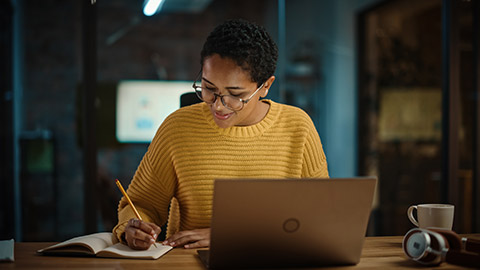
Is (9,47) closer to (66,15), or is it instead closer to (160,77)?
(66,15)

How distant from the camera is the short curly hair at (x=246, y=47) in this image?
1.39 m

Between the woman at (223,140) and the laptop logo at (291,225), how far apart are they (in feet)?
1.65

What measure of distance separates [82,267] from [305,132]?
0.87 meters

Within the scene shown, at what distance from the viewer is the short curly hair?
1391 mm

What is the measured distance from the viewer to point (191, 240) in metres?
1.29

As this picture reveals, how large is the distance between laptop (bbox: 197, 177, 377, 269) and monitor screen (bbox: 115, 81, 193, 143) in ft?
6.41

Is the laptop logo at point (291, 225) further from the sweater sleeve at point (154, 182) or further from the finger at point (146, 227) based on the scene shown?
the sweater sleeve at point (154, 182)

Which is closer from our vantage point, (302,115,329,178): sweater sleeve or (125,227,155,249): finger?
(125,227,155,249): finger

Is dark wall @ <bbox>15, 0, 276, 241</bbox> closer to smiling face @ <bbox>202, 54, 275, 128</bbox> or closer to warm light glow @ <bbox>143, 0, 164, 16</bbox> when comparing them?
warm light glow @ <bbox>143, 0, 164, 16</bbox>

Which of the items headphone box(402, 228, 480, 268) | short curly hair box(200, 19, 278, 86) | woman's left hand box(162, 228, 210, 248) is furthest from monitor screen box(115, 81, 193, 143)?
headphone box(402, 228, 480, 268)

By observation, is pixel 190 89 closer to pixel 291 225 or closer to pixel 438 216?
pixel 438 216

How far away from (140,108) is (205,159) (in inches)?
58.2

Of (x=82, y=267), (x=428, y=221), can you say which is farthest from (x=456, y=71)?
(x=82, y=267)

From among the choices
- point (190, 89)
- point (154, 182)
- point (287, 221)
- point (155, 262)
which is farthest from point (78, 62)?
point (287, 221)
